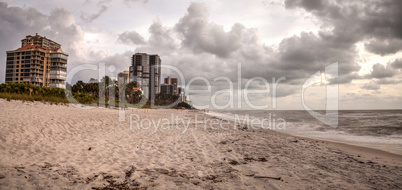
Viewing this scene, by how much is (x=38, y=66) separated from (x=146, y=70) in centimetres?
9104

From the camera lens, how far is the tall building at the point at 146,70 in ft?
511

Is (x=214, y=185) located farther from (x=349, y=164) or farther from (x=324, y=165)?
(x=349, y=164)

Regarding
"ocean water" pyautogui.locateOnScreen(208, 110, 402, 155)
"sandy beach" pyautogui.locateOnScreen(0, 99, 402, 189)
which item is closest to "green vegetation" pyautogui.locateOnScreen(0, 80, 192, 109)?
"sandy beach" pyautogui.locateOnScreen(0, 99, 402, 189)

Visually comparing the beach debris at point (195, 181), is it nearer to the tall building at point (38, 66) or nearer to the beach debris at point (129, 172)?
the beach debris at point (129, 172)

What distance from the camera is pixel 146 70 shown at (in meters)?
159

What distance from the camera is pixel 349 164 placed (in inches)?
218

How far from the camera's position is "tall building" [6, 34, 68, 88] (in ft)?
229

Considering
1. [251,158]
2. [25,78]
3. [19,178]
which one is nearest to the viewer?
[19,178]

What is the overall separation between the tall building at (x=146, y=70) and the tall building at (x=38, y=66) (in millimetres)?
79467

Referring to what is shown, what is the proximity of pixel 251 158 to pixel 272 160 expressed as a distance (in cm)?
62

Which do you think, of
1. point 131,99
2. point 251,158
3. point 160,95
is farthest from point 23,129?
point 160,95

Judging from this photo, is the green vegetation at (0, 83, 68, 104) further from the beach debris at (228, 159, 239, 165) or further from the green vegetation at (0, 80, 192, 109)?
the beach debris at (228, 159, 239, 165)

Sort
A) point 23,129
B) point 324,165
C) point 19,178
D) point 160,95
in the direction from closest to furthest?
point 19,178 → point 324,165 → point 23,129 → point 160,95

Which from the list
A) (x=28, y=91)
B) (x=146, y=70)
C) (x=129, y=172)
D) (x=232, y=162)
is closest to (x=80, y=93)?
(x=28, y=91)
